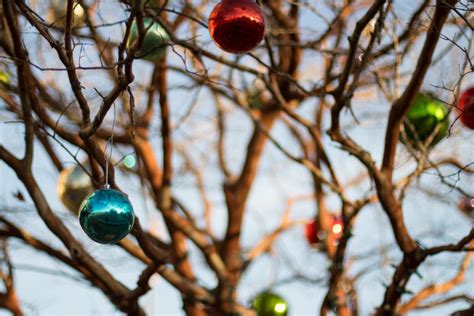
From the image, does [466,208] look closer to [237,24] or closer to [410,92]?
[410,92]

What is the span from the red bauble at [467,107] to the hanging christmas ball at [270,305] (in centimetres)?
210

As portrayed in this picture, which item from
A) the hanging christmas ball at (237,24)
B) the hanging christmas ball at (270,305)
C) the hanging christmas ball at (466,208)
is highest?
the hanging christmas ball at (466,208)

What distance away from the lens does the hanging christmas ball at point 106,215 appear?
10.2 feet

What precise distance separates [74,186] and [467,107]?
235cm

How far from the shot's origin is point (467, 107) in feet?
11.8

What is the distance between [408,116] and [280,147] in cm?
102

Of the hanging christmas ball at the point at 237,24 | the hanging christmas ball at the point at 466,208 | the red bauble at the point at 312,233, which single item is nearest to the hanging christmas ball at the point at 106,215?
the hanging christmas ball at the point at 237,24

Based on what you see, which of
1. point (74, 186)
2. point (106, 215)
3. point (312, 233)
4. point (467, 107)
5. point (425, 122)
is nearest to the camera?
point (106, 215)

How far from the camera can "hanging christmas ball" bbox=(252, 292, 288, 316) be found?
5422 millimetres

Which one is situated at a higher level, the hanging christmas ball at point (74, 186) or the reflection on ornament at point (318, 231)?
the reflection on ornament at point (318, 231)

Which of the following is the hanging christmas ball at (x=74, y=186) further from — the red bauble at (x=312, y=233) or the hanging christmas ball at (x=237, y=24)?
the red bauble at (x=312, y=233)

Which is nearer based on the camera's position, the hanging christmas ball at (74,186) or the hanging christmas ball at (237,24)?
the hanging christmas ball at (237,24)

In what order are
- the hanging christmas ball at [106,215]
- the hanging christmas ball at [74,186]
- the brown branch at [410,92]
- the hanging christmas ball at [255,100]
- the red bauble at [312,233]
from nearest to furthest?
the hanging christmas ball at [106,215] < the brown branch at [410,92] < the hanging christmas ball at [74,186] < the hanging christmas ball at [255,100] < the red bauble at [312,233]

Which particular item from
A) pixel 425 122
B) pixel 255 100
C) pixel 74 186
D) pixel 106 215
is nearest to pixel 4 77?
pixel 74 186
